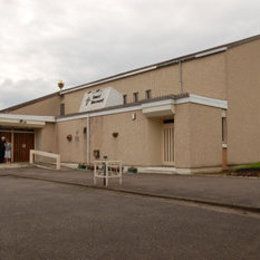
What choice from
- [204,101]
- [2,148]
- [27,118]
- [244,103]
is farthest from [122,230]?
[2,148]

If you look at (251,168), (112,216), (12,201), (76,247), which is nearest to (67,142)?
(251,168)

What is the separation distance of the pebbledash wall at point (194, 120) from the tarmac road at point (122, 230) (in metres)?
9.10

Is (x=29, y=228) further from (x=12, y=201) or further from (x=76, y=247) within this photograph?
(x=12, y=201)

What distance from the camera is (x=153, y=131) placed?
2194 cm

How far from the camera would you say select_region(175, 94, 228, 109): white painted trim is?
1988 centimetres

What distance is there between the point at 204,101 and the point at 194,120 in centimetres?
117

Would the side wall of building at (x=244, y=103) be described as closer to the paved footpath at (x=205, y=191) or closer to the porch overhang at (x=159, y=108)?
the porch overhang at (x=159, y=108)

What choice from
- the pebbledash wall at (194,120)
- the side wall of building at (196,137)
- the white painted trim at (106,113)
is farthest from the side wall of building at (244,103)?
the white painted trim at (106,113)

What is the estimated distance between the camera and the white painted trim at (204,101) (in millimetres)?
19881

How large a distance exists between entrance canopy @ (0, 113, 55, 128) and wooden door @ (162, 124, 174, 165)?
966 centimetres

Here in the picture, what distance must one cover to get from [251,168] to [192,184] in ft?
18.6

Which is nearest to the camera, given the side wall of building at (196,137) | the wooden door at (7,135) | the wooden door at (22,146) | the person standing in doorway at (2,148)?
the side wall of building at (196,137)

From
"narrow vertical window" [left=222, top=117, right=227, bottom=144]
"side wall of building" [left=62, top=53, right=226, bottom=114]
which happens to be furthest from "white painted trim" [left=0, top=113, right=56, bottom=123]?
"narrow vertical window" [left=222, top=117, right=227, bottom=144]

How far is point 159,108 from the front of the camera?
20719 millimetres
